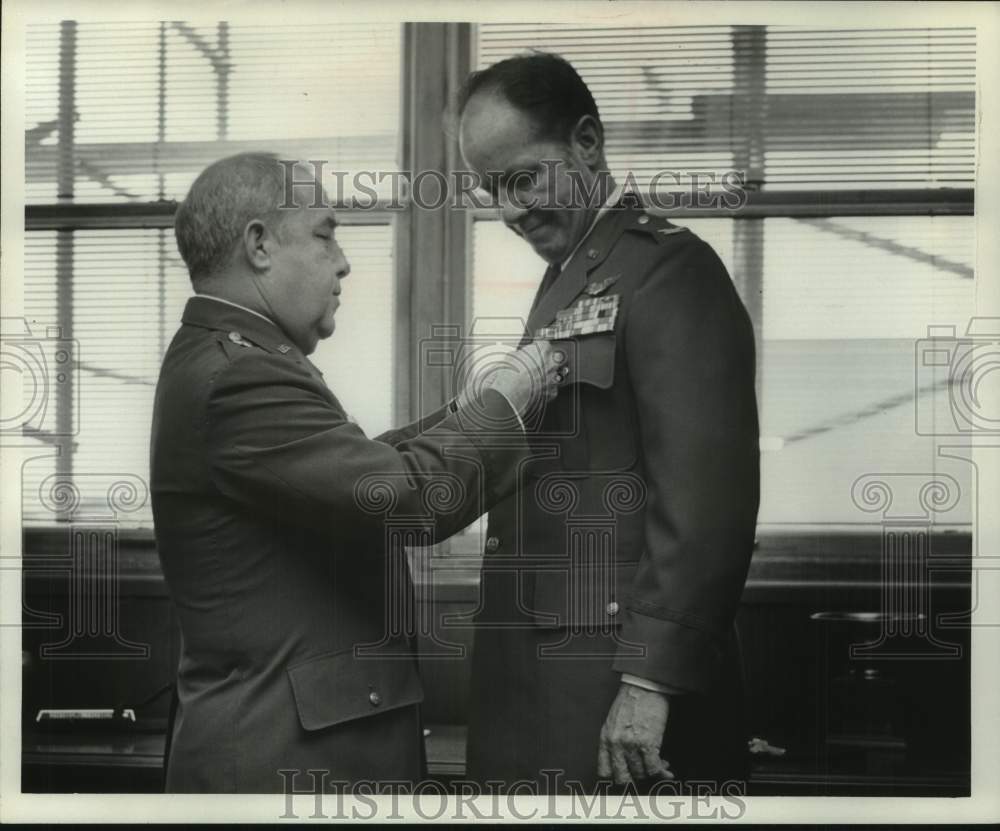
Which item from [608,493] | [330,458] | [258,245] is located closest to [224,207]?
[258,245]

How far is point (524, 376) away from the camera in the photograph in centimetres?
217

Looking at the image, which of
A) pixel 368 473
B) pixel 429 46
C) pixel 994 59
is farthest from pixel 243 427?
pixel 994 59

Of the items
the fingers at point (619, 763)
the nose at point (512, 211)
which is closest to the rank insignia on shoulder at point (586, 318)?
the nose at point (512, 211)

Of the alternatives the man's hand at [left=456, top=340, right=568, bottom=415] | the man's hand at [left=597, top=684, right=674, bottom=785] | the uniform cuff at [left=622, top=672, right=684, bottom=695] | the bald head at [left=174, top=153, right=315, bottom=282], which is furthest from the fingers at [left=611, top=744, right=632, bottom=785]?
the bald head at [left=174, top=153, right=315, bottom=282]

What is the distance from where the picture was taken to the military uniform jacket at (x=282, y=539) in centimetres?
198

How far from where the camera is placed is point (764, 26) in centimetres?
231

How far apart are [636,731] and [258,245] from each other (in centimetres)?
111

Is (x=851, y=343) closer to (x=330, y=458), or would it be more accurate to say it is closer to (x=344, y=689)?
(x=330, y=458)

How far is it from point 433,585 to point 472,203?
767 mm

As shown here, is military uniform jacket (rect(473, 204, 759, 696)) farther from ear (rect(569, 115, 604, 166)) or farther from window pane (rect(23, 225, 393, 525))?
window pane (rect(23, 225, 393, 525))

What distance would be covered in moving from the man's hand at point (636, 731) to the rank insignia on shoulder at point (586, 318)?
0.65 metres

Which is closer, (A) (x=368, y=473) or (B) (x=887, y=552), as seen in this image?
(A) (x=368, y=473)

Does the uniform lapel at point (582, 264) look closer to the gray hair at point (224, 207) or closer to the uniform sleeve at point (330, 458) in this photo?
the uniform sleeve at point (330, 458)

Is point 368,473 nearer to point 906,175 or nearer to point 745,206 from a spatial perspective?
point 745,206
